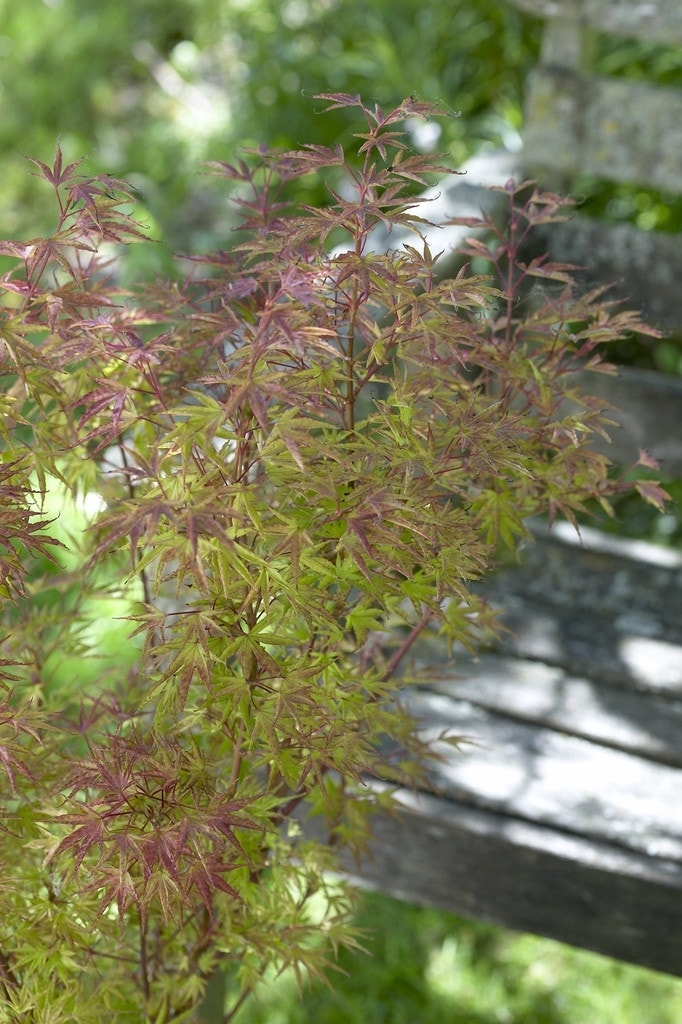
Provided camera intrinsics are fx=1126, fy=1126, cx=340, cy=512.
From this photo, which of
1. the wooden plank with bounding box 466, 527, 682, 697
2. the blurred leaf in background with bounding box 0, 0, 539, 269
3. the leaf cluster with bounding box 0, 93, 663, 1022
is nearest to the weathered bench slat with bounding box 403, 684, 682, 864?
the wooden plank with bounding box 466, 527, 682, 697

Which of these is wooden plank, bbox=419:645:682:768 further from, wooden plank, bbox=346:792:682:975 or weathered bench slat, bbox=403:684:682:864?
wooden plank, bbox=346:792:682:975

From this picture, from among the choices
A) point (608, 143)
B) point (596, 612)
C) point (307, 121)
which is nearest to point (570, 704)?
point (596, 612)

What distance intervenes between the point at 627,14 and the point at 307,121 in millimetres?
2137

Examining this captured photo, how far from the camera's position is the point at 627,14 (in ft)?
7.47

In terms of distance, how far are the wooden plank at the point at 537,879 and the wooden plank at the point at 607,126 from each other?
148 cm

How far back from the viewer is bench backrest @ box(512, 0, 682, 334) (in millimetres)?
2400

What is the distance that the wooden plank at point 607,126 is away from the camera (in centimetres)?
239

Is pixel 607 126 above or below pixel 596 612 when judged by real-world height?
above

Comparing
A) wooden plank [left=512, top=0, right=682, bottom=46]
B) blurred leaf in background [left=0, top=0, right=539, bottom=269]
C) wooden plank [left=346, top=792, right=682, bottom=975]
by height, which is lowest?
wooden plank [left=346, top=792, right=682, bottom=975]

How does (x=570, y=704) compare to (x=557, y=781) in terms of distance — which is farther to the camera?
(x=570, y=704)

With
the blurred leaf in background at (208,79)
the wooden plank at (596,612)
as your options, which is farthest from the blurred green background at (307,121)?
the wooden plank at (596,612)

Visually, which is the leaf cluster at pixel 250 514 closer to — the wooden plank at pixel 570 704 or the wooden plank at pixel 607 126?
the wooden plank at pixel 570 704

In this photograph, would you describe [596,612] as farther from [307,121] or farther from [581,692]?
[307,121]

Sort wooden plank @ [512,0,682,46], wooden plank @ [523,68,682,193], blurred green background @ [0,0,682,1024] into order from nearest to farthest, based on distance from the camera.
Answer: blurred green background @ [0,0,682,1024] < wooden plank @ [512,0,682,46] < wooden plank @ [523,68,682,193]
